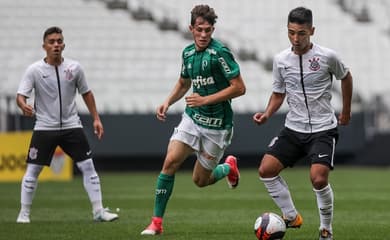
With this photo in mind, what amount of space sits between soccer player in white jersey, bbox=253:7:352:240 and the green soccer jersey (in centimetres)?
50

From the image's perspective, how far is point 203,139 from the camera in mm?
10047

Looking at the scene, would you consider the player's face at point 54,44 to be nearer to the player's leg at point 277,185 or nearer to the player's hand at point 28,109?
the player's hand at point 28,109

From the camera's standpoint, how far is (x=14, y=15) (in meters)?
30.6

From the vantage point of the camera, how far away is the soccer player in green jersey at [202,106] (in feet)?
31.7

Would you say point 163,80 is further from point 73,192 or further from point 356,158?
point 73,192

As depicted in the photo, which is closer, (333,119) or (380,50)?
(333,119)

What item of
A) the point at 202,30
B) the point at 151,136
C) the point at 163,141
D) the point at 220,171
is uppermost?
the point at 202,30

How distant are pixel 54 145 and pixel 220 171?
89.3 inches

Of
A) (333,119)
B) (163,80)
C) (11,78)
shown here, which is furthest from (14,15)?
(333,119)

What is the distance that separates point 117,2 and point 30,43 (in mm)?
3371

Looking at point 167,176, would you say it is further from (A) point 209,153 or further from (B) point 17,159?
(B) point 17,159

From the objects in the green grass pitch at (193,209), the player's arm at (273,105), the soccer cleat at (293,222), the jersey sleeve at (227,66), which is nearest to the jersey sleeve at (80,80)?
the green grass pitch at (193,209)

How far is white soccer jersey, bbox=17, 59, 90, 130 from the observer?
1182cm

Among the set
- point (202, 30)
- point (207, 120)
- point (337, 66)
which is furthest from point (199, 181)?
point (337, 66)
